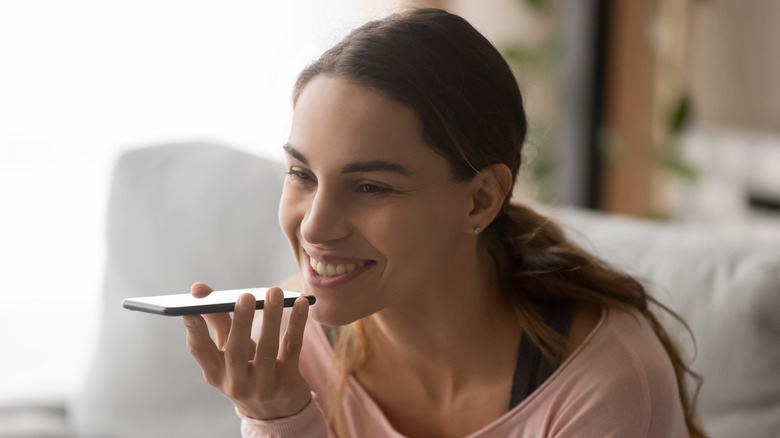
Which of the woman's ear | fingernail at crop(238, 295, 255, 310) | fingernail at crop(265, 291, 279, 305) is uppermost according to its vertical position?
the woman's ear

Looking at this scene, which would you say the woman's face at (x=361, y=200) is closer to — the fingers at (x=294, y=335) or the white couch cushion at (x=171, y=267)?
the fingers at (x=294, y=335)

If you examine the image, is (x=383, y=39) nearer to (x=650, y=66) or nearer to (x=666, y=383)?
(x=666, y=383)

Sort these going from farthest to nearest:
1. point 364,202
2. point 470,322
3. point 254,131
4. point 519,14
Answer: point 519,14, point 254,131, point 470,322, point 364,202

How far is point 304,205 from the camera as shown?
43.5 inches

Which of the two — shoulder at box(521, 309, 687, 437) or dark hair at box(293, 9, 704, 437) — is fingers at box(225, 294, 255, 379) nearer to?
dark hair at box(293, 9, 704, 437)

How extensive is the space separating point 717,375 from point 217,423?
89 centimetres

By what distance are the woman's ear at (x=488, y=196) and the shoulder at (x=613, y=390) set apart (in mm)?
221

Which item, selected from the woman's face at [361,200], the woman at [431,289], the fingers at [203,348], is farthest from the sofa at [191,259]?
the fingers at [203,348]

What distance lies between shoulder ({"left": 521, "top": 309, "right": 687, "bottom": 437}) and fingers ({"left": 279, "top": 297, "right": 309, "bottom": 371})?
33cm

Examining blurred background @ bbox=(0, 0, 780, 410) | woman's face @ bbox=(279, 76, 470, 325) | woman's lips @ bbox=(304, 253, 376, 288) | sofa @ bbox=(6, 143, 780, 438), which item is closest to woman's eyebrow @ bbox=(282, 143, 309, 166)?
woman's face @ bbox=(279, 76, 470, 325)

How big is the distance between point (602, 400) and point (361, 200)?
1.32 ft

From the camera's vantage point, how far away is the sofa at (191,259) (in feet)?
4.69

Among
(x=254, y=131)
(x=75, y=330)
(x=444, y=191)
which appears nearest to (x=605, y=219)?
(x=444, y=191)

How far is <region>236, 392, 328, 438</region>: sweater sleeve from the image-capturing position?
1150mm
